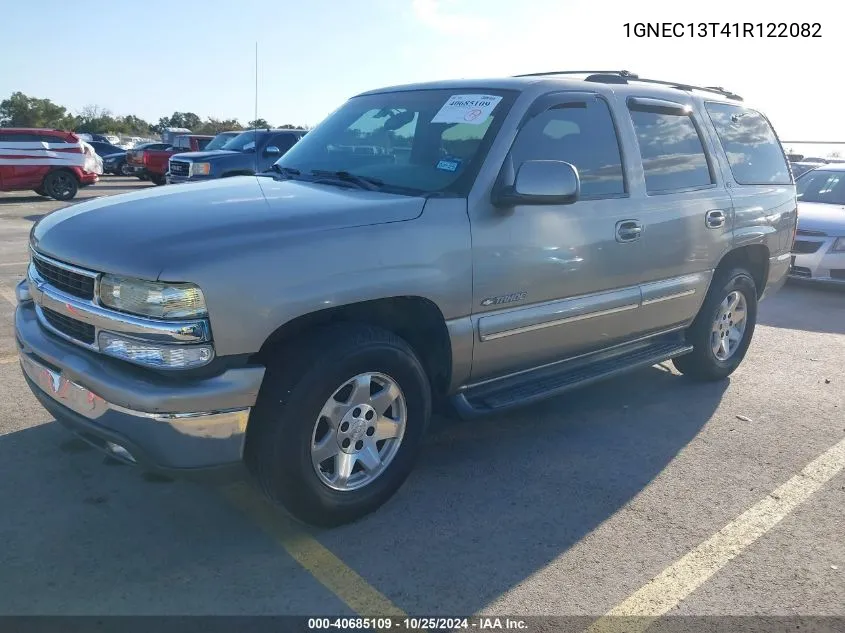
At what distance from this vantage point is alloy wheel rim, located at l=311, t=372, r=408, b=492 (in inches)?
124

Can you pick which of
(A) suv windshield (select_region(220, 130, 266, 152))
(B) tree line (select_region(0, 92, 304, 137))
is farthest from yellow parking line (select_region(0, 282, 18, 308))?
(B) tree line (select_region(0, 92, 304, 137))

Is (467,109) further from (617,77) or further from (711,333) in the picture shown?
(711,333)

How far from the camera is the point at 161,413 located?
8.91 feet

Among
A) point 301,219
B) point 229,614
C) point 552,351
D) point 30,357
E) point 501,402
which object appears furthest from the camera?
point 552,351

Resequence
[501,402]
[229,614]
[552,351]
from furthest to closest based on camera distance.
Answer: [552,351] → [501,402] → [229,614]

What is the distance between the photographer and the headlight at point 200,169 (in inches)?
497

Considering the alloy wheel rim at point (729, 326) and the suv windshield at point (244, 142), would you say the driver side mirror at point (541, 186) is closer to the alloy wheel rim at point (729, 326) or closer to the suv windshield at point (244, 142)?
the alloy wheel rim at point (729, 326)

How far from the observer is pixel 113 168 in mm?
27844

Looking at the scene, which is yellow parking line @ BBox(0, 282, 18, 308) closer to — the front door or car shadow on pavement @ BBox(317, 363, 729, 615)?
car shadow on pavement @ BBox(317, 363, 729, 615)

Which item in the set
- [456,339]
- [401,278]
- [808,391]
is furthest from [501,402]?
[808,391]

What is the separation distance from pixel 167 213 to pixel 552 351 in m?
2.10

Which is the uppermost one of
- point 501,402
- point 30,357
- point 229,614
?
point 30,357

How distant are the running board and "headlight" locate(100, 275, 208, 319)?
144 cm

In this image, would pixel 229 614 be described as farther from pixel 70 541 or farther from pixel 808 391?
pixel 808 391
